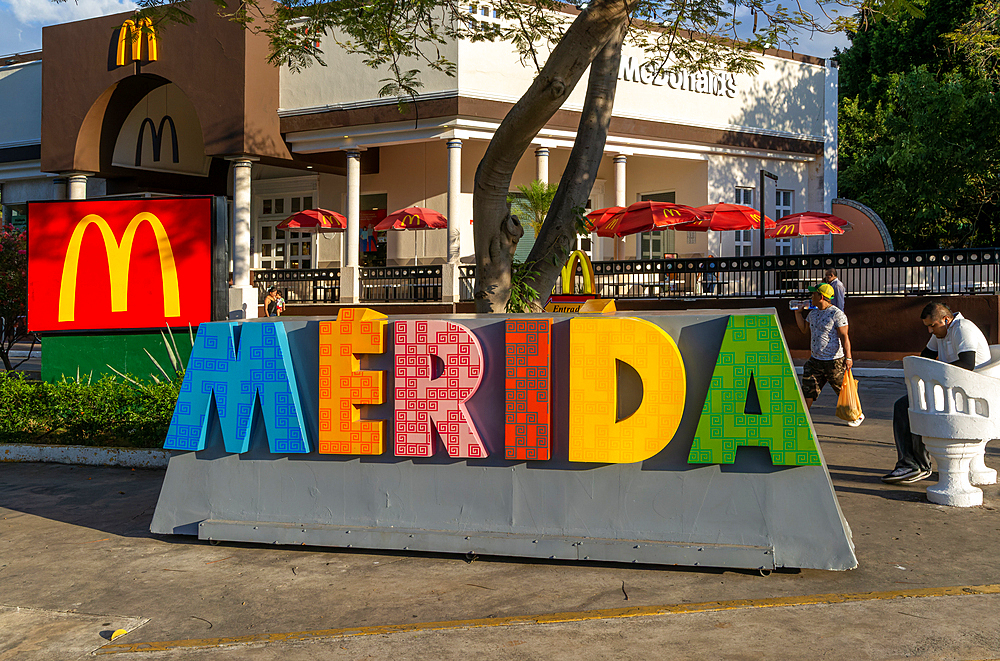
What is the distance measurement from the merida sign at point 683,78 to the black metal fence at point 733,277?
19.2 ft

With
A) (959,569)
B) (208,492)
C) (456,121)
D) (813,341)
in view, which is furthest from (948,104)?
(208,492)

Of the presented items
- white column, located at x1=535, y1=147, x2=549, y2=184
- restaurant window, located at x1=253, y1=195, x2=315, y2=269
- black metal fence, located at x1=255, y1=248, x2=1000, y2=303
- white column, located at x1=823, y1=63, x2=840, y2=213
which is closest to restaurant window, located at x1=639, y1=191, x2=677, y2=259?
black metal fence, located at x1=255, y1=248, x2=1000, y2=303

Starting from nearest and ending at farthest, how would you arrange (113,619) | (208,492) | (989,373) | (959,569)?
(113,619)
(959,569)
(208,492)
(989,373)

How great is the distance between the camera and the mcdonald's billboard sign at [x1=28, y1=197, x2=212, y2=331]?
9.15 metres

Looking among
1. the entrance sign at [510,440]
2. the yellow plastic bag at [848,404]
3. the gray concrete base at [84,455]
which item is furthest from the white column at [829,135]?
the entrance sign at [510,440]

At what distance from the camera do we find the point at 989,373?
7039 millimetres

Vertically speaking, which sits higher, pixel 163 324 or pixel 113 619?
pixel 163 324

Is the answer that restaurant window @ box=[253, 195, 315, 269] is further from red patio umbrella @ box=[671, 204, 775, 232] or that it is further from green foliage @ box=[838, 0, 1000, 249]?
green foliage @ box=[838, 0, 1000, 249]

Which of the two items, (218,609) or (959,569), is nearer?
(218,609)

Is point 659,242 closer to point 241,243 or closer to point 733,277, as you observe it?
point 733,277

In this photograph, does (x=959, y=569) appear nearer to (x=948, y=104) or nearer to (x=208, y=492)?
(x=208, y=492)

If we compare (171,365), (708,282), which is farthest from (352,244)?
(171,365)

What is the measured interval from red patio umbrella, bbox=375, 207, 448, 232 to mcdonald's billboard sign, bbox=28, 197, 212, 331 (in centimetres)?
1217

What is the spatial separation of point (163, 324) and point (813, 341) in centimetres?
746
